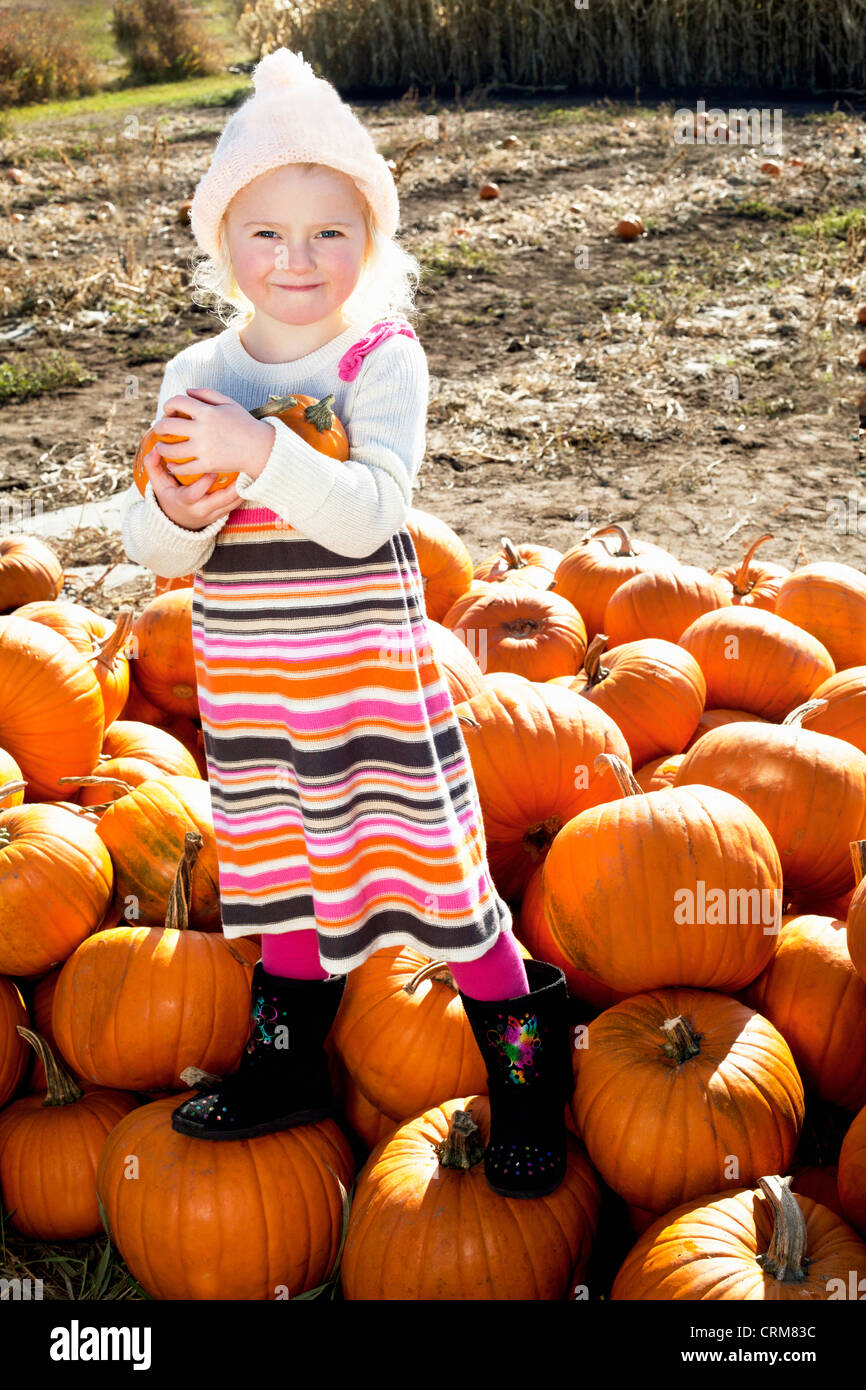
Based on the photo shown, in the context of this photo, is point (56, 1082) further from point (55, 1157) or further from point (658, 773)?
point (658, 773)

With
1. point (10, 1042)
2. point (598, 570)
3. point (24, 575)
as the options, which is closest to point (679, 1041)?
point (10, 1042)

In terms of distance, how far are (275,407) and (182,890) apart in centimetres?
110

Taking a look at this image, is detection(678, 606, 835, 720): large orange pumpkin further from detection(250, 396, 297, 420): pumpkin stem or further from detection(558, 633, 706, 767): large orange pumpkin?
detection(250, 396, 297, 420): pumpkin stem

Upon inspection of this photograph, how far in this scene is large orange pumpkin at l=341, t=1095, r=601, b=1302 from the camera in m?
2.03

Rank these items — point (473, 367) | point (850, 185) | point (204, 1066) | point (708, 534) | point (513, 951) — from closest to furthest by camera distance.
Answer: point (513, 951) → point (204, 1066) → point (708, 534) → point (473, 367) → point (850, 185)

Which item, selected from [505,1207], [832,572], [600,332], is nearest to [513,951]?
[505,1207]

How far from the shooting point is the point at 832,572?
3.67 metres

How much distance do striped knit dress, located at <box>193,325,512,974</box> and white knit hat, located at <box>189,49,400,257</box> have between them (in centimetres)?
26

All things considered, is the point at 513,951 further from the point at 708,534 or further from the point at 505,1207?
the point at 708,534

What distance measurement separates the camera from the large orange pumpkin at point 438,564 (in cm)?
401

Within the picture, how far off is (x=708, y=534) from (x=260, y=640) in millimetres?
3976

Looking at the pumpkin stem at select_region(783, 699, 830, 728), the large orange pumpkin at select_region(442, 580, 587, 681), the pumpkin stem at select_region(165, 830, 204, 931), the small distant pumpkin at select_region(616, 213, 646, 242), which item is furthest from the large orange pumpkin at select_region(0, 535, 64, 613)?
the small distant pumpkin at select_region(616, 213, 646, 242)

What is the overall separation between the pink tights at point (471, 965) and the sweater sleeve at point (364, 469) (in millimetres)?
781

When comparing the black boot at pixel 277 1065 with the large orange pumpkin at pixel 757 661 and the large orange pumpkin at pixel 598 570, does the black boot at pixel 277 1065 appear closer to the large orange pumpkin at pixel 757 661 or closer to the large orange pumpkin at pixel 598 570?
the large orange pumpkin at pixel 757 661
